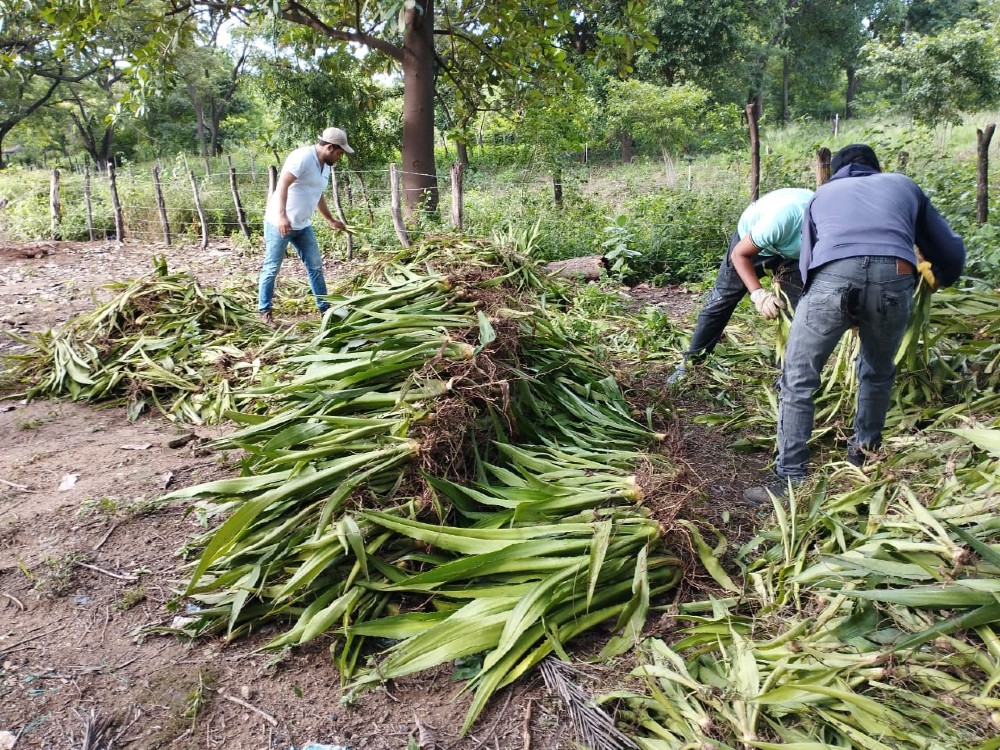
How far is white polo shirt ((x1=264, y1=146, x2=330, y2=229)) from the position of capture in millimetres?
4762

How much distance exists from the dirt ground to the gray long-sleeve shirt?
100 centimetres

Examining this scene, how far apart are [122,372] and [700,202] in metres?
6.17

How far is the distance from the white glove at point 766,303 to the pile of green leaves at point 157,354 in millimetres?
2697

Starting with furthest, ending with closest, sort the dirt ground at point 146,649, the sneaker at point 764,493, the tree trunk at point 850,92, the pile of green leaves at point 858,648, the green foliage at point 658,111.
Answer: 1. the tree trunk at point 850,92
2. the green foliage at point 658,111
3. the sneaker at point 764,493
4. the dirt ground at point 146,649
5. the pile of green leaves at point 858,648

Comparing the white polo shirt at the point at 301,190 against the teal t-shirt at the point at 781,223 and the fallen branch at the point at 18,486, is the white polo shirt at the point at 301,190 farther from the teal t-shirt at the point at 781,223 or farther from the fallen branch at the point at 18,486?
the teal t-shirt at the point at 781,223

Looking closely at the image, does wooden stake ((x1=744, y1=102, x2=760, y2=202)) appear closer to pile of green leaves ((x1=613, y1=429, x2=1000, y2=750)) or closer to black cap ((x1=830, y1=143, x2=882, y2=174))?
black cap ((x1=830, y1=143, x2=882, y2=174))

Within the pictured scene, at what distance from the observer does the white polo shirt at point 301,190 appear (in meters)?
4.76

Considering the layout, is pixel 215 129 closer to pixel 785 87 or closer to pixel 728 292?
pixel 785 87

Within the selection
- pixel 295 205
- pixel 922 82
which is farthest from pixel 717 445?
pixel 922 82

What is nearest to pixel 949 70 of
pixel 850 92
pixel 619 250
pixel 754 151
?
pixel 754 151

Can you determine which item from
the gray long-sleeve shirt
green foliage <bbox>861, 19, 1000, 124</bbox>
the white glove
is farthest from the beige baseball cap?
green foliage <bbox>861, 19, 1000, 124</bbox>

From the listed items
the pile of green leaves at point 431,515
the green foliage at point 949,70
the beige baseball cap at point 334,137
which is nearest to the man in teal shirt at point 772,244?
the pile of green leaves at point 431,515

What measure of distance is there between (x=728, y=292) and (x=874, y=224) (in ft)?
4.04

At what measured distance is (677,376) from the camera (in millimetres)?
3844
